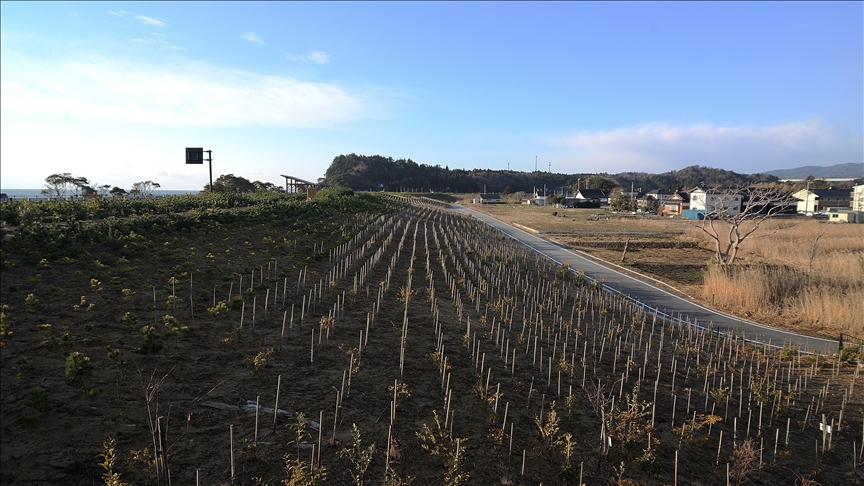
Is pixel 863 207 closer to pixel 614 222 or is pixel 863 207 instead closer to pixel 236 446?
pixel 614 222

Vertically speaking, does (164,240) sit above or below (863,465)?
above

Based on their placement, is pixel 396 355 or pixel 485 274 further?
pixel 485 274

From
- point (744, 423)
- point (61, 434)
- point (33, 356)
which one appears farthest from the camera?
point (744, 423)

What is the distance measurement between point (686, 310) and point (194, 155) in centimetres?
3842

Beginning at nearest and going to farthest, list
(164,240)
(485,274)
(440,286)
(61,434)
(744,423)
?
1. (61,434)
2. (744,423)
3. (164,240)
4. (440,286)
5. (485,274)

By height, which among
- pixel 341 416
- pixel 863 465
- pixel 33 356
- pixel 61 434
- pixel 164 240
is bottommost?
pixel 863 465

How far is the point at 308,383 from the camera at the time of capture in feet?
21.6

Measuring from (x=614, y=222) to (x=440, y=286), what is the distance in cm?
3782

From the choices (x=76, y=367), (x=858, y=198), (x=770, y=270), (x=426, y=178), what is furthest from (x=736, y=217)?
(x=426, y=178)

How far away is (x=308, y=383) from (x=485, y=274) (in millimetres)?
9699

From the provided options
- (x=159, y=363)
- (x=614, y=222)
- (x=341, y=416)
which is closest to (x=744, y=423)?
(x=341, y=416)

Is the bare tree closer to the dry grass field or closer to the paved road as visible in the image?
the dry grass field

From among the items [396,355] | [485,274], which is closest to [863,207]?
[485,274]

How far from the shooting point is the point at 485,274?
15.5m
